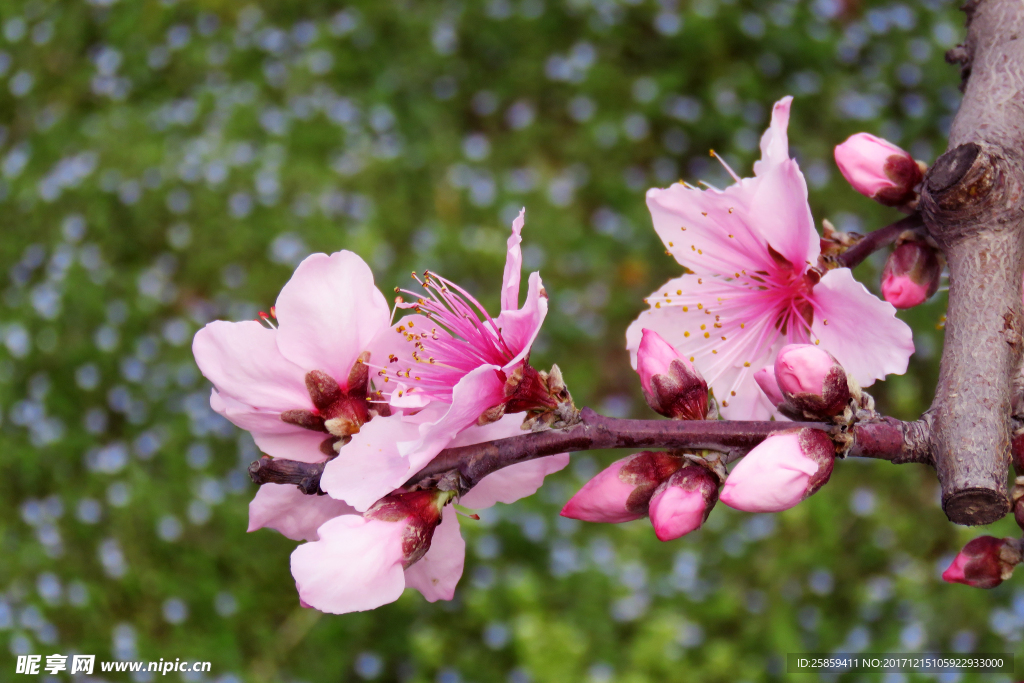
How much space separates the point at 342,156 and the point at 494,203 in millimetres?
736

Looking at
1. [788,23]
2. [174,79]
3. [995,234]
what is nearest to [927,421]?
[995,234]

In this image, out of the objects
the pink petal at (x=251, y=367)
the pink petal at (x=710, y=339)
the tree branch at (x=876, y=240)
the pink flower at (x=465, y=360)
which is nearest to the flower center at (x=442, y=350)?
the pink flower at (x=465, y=360)

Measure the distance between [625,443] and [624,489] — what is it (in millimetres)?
76

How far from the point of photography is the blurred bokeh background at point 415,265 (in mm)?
2877

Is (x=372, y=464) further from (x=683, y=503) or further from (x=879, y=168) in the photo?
(x=879, y=168)

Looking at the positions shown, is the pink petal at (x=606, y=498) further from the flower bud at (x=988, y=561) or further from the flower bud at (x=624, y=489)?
the flower bud at (x=988, y=561)

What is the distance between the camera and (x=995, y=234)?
1011 mm

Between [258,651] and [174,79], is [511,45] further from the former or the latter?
[258,651]

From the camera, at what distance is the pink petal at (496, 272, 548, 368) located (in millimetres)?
916

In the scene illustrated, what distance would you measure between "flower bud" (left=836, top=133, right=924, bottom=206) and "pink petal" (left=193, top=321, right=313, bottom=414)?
2.41 ft

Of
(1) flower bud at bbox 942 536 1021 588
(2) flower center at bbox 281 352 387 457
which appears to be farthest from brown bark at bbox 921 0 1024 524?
(2) flower center at bbox 281 352 387 457

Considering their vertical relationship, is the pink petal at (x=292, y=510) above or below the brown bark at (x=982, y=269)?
below

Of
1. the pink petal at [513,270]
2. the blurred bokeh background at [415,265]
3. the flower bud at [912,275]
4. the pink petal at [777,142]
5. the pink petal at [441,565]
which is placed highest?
the pink petal at [777,142]

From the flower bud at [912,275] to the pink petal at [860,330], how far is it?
81 millimetres
